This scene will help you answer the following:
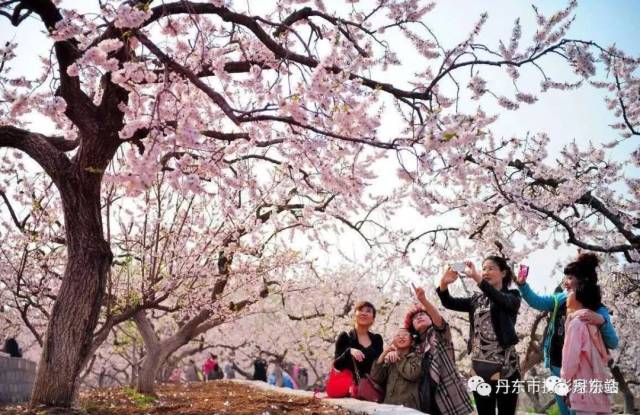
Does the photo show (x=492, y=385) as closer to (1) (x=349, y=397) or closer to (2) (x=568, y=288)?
(2) (x=568, y=288)

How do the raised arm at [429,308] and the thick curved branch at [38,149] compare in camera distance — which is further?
the thick curved branch at [38,149]

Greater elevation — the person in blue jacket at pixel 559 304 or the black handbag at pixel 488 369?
the person in blue jacket at pixel 559 304

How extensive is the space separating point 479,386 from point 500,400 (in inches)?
6.9

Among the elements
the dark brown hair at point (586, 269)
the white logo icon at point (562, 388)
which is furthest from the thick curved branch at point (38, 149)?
the white logo icon at point (562, 388)

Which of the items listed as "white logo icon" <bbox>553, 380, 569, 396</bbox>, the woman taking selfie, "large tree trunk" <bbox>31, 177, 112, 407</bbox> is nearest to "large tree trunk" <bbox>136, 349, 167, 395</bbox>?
"large tree trunk" <bbox>31, 177, 112, 407</bbox>

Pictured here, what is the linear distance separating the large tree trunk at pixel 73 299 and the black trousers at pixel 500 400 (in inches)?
136

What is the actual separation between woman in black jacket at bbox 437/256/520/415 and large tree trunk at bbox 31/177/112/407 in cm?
320

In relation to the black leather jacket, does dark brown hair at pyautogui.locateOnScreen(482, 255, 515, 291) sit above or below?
above

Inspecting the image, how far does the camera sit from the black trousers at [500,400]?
437 cm

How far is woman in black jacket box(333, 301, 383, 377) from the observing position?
6.00m

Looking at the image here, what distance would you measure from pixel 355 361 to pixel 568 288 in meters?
2.36

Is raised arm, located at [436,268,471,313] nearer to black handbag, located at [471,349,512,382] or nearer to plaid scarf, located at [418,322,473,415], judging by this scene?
plaid scarf, located at [418,322,473,415]

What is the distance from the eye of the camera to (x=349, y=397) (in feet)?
20.5

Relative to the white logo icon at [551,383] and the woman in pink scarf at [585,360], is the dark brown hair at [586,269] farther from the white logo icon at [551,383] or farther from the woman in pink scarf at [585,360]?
the white logo icon at [551,383]
